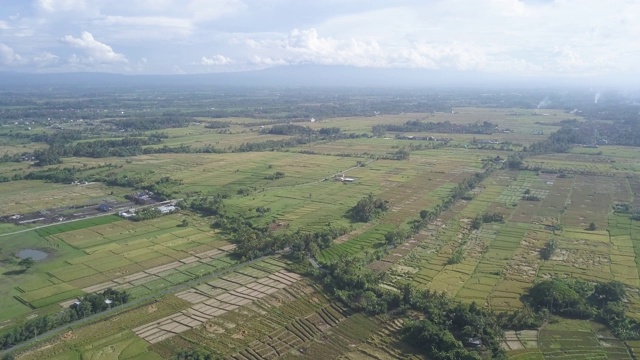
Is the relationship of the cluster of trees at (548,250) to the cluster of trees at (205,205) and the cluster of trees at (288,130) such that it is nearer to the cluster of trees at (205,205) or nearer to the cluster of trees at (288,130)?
the cluster of trees at (205,205)

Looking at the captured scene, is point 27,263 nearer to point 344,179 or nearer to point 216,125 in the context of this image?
point 344,179

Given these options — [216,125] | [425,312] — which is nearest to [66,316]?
[425,312]

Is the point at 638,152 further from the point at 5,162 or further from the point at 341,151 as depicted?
the point at 5,162

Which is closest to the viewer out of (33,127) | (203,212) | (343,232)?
(343,232)

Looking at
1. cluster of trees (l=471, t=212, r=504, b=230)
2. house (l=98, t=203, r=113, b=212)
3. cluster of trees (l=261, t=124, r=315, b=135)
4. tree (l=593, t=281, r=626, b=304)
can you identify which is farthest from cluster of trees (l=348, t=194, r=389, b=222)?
cluster of trees (l=261, t=124, r=315, b=135)

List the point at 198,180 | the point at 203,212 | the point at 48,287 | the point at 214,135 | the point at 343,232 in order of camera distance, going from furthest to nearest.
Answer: the point at 214,135 < the point at 198,180 < the point at 203,212 < the point at 343,232 < the point at 48,287

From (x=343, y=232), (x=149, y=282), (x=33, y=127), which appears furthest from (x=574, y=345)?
(x=33, y=127)
